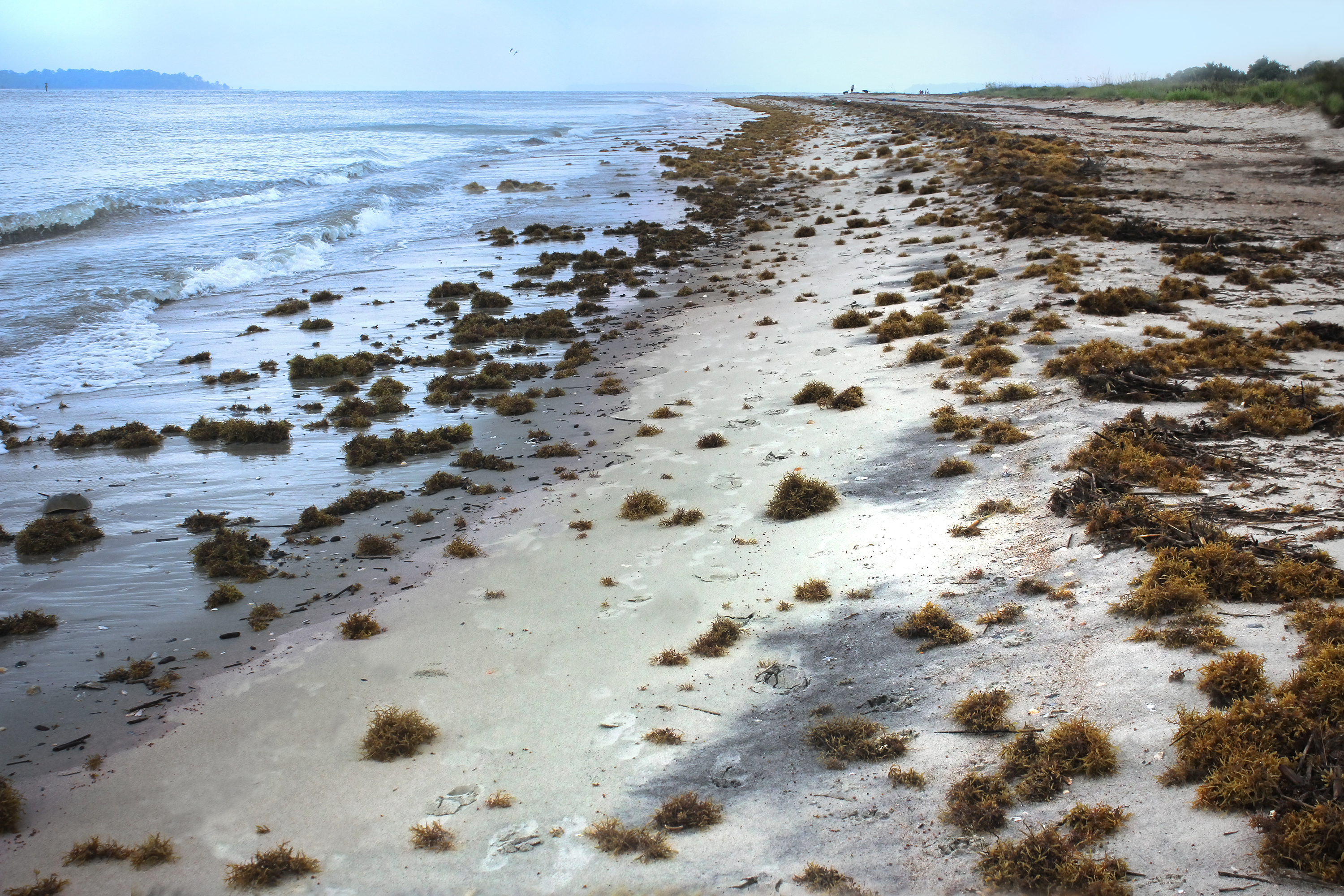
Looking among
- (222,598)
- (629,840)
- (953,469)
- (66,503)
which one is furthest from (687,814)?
(66,503)

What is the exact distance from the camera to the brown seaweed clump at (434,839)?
17.1 feet

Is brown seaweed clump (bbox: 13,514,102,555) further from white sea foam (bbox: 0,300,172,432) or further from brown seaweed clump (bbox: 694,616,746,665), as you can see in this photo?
brown seaweed clump (bbox: 694,616,746,665)

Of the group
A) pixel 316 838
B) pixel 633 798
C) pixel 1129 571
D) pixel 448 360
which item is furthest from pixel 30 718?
pixel 448 360

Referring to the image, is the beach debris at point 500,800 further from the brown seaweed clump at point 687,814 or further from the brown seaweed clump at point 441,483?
the brown seaweed clump at point 441,483

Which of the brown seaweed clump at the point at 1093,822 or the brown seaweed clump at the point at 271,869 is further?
the brown seaweed clump at the point at 271,869

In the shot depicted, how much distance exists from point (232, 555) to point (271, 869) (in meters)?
4.66

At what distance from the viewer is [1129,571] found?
6918 millimetres

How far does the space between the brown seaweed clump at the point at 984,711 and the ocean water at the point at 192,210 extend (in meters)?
15.3

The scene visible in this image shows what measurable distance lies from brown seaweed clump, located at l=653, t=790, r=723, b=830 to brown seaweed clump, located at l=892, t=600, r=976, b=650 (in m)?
2.44

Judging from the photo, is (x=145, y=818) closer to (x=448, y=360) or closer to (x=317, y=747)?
(x=317, y=747)

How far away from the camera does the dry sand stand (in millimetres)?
4965

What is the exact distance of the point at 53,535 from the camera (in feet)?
30.0

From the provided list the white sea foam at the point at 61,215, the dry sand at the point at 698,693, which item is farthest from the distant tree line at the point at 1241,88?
the white sea foam at the point at 61,215

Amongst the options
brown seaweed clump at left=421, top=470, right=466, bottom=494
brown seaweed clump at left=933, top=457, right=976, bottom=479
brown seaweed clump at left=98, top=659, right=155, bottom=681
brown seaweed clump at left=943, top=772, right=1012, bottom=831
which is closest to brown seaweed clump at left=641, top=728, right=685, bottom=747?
brown seaweed clump at left=943, top=772, right=1012, bottom=831
